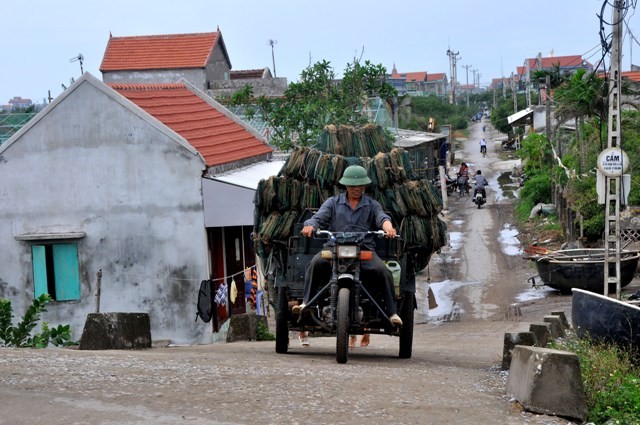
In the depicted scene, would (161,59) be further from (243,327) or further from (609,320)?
(609,320)

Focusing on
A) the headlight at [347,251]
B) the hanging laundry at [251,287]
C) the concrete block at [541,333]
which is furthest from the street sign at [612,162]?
the headlight at [347,251]

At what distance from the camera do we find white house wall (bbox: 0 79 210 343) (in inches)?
777

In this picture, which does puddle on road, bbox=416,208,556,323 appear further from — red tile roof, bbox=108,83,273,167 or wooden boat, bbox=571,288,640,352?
wooden boat, bbox=571,288,640,352

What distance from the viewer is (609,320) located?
952cm

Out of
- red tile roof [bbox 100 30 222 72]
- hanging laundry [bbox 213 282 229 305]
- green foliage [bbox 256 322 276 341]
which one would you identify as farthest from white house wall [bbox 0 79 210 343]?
red tile roof [bbox 100 30 222 72]

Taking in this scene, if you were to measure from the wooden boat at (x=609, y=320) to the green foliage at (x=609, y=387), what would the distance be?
1.76 feet

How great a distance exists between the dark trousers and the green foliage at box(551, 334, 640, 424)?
192 cm

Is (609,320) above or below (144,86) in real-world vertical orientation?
below

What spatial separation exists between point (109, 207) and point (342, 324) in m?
12.0

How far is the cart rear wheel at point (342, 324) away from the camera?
908 cm

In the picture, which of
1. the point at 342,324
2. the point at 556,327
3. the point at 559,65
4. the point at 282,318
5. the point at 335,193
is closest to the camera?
the point at 342,324

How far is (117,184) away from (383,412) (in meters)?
14.3

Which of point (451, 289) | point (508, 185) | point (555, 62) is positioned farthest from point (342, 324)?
point (555, 62)

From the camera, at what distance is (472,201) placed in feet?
144
